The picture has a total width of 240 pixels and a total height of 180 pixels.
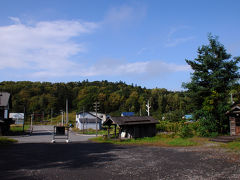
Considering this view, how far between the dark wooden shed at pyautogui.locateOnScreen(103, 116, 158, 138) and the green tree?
6412 millimetres

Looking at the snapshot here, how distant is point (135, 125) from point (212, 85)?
37.3 feet

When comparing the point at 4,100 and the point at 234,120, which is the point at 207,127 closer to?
the point at 234,120

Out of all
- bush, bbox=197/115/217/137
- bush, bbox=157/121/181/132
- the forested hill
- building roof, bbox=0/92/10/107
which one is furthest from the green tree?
the forested hill

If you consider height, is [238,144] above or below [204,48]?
below

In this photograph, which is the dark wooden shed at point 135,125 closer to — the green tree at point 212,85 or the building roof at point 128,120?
the building roof at point 128,120

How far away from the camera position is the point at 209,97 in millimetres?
25422

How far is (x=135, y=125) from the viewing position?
27109mm

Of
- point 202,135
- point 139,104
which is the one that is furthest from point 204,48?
point 139,104

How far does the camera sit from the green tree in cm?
2508

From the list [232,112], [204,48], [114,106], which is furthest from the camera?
[114,106]

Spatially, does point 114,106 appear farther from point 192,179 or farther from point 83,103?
point 192,179

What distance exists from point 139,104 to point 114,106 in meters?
16.8

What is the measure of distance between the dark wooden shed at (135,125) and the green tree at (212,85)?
21.0 ft

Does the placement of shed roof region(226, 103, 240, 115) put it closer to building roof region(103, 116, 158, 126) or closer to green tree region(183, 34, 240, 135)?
green tree region(183, 34, 240, 135)
